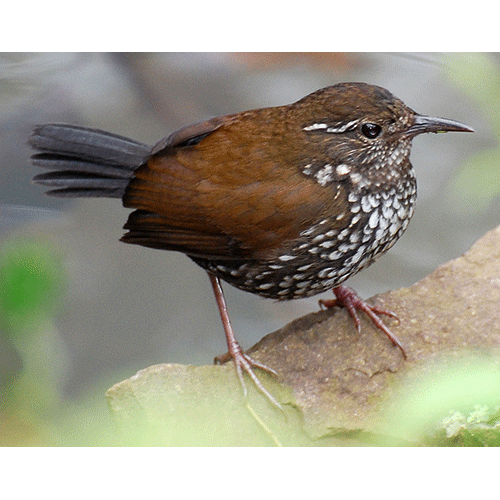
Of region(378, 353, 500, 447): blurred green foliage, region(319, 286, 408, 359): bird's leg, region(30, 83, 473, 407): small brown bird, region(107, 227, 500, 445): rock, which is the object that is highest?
region(30, 83, 473, 407): small brown bird

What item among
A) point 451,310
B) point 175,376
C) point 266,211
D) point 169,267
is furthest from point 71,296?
point 451,310

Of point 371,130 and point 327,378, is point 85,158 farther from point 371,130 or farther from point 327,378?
point 327,378

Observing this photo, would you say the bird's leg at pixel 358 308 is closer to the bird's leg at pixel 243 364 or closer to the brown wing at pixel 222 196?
the bird's leg at pixel 243 364

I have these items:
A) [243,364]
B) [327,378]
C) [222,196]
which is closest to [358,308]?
[327,378]

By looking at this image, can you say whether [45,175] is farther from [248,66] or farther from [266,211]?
[248,66]

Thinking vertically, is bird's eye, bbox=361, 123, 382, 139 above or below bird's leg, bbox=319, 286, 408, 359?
above

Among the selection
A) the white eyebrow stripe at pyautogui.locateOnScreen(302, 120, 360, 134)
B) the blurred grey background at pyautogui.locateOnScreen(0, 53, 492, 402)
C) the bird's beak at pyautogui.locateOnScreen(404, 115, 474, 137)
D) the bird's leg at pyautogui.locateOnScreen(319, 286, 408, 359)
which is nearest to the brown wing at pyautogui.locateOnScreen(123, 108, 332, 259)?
the white eyebrow stripe at pyautogui.locateOnScreen(302, 120, 360, 134)

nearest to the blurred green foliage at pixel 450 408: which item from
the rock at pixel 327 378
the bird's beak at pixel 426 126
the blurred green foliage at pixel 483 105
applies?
the rock at pixel 327 378

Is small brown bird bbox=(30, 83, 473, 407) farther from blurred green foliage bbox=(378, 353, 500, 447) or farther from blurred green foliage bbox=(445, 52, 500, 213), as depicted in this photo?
blurred green foliage bbox=(445, 52, 500, 213)

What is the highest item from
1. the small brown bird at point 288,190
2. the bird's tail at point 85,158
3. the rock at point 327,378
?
the bird's tail at point 85,158
